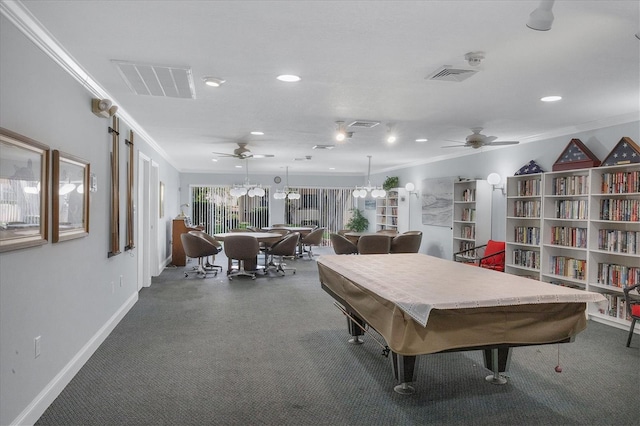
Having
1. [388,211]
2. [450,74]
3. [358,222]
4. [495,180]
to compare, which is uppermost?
[450,74]

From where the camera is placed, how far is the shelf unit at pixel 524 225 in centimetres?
605

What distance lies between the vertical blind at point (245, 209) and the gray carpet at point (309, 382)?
8258mm

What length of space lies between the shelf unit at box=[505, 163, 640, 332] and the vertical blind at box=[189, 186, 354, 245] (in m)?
7.86

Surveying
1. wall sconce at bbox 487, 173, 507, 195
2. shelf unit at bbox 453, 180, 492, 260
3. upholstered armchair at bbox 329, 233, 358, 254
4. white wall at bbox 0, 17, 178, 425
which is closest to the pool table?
white wall at bbox 0, 17, 178, 425

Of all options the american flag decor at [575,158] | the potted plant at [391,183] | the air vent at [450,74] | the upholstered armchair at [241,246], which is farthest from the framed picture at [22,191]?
the potted plant at [391,183]

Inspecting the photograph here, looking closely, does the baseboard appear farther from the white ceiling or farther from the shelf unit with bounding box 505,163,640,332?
the shelf unit with bounding box 505,163,640,332

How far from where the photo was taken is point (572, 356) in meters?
3.85

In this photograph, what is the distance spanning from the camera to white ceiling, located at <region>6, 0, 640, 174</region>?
246 cm

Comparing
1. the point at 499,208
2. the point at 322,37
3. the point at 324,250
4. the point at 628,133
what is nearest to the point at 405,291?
the point at 322,37

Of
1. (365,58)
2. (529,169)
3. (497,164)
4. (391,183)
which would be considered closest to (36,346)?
(365,58)

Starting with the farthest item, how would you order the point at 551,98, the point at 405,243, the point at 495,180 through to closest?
the point at 405,243
the point at 495,180
the point at 551,98

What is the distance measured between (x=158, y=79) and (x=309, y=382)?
110 inches

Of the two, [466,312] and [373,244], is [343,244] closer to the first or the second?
[373,244]

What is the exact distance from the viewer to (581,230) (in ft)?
17.6
